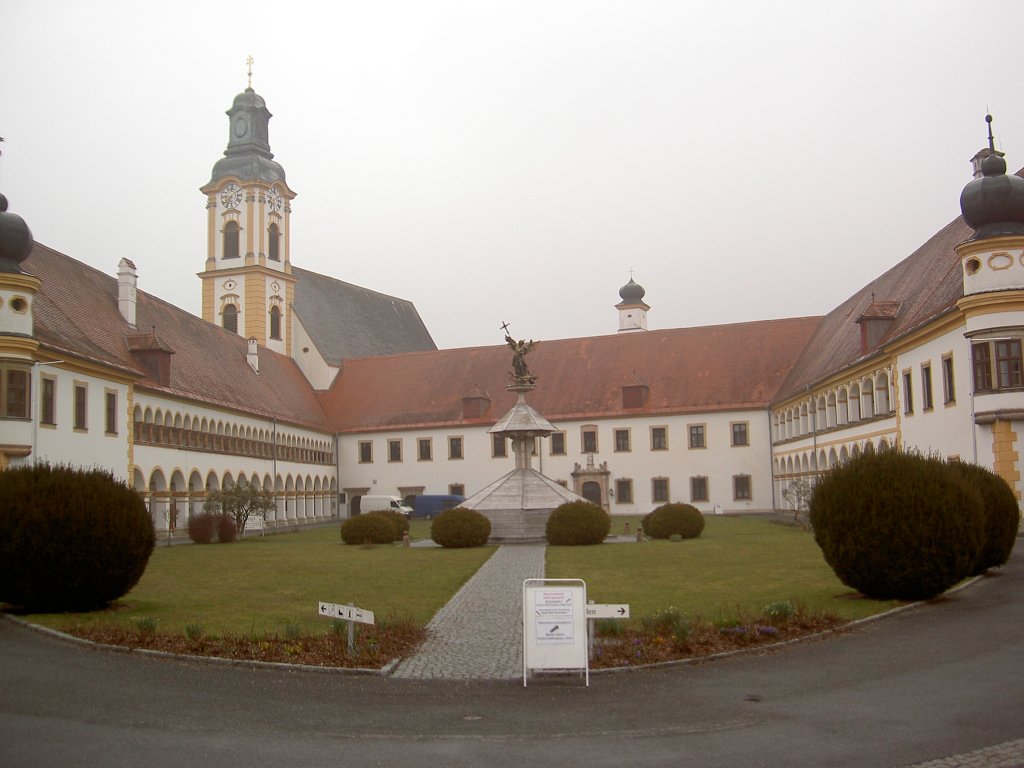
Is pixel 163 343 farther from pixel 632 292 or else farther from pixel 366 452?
pixel 632 292

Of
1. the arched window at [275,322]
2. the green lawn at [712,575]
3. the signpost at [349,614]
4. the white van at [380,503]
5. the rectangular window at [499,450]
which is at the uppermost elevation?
the arched window at [275,322]

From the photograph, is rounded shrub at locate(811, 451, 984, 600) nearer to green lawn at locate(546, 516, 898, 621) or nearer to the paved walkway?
green lawn at locate(546, 516, 898, 621)

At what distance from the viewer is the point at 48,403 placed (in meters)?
35.6

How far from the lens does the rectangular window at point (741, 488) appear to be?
60.5 meters

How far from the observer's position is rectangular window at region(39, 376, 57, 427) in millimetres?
35188

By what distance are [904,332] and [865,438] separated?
23.9 feet

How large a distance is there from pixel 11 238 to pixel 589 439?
3775 centimetres

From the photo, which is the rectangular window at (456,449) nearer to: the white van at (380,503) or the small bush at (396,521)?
the white van at (380,503)

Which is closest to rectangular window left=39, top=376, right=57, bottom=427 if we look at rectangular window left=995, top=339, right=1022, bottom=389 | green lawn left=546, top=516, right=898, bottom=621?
green lawn left=546, top=516, right=898, bottom=621

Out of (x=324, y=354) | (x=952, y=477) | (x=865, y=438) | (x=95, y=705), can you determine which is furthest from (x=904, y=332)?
(x=324, y=354)

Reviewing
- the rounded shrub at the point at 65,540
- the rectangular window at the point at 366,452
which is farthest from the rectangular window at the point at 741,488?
the rounded shrub at the point at 65,540

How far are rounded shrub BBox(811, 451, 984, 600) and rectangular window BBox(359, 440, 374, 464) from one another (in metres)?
52.8

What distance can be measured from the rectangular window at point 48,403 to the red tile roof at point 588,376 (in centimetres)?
3204

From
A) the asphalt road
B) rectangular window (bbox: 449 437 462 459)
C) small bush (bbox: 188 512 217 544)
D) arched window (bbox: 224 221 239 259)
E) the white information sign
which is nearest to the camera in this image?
the asphalt road
